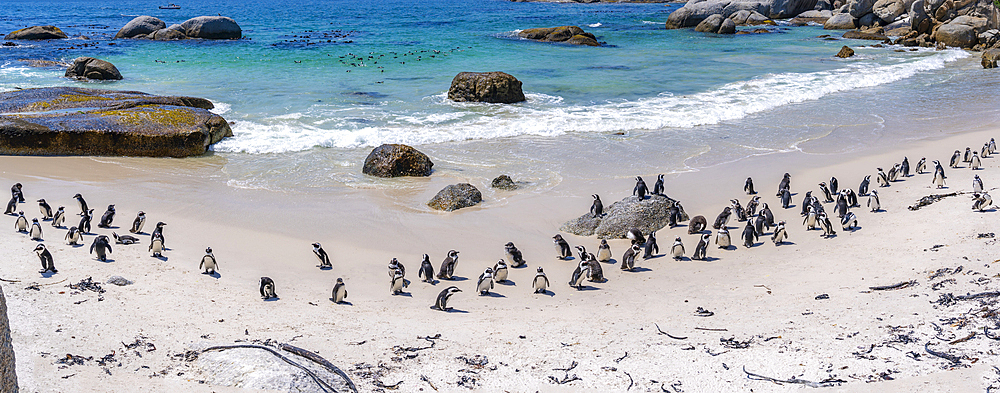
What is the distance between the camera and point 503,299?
924 centimetres

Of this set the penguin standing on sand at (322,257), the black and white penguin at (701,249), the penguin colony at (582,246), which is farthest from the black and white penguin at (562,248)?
the penguin standing on sand at (322,257)

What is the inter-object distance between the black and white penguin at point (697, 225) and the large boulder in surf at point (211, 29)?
142ft

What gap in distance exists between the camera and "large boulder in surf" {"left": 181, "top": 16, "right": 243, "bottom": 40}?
156 ft

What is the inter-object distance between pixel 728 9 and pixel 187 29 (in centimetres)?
4299

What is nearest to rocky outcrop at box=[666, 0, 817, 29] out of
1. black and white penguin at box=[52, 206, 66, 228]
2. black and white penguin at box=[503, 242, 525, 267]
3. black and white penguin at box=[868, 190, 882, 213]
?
black and white penguin at box=[868, 190, 882, 213]

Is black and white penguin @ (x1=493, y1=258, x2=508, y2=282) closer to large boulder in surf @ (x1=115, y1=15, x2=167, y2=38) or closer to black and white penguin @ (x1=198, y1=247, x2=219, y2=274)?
black and white penguin @ (x1=198, y1=247, x2=219, y2=274)

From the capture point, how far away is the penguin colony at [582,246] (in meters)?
9.34

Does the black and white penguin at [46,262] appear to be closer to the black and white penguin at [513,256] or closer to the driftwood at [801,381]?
the black and white penguin at [513,256]


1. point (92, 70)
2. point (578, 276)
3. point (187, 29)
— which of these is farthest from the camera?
point (187, 29)

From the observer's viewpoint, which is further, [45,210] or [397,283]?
[45,210]

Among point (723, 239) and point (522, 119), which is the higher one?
point (522, 119)

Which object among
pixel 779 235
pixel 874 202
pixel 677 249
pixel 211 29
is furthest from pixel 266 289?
pixel 211 29

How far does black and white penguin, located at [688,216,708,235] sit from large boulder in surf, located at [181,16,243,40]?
4323cm

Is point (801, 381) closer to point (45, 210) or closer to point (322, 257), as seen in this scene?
point (322, 257)
